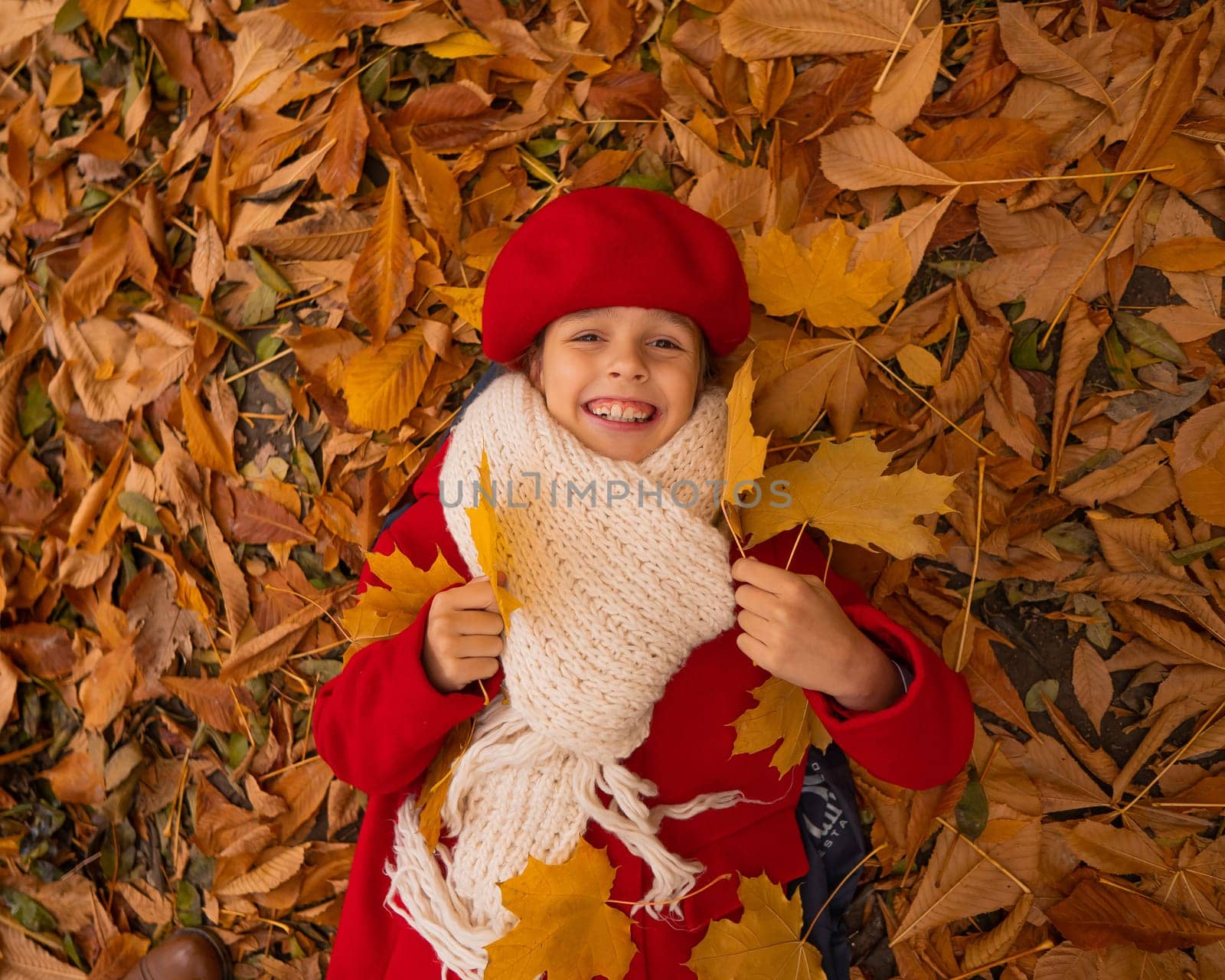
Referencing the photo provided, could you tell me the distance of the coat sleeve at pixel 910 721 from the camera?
1.02m

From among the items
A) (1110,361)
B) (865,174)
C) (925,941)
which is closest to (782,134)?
(865,174)

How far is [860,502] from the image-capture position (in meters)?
1.03

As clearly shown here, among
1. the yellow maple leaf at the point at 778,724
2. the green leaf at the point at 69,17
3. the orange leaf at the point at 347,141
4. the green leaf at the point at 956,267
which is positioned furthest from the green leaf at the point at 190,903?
the green leaf at the point at 956,267

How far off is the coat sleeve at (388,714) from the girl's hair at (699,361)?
360mm

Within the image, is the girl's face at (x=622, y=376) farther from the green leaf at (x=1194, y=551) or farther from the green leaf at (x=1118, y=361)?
the green leaf at (x=1194, y=551)

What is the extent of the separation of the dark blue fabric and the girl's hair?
70 cm

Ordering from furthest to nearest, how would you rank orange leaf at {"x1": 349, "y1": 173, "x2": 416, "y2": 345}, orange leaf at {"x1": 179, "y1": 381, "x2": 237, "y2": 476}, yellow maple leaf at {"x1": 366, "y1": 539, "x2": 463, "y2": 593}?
orange leaf at {"x1": 179, "y1": 381, "x2": 237, "y2": 476}, orange leaf at {"x1": 349, "y1": 173, "x2": 416, "y2": 345}, yellow maple leaf at {"x1": 366, "y1": 539, "x2": 463, "y2": 593}

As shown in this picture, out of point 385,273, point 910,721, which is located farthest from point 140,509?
point 910,721

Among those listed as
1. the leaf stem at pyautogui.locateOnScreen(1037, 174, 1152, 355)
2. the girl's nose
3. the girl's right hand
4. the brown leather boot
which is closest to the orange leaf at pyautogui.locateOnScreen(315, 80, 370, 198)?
the girl's nose

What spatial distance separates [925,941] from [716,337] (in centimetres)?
116

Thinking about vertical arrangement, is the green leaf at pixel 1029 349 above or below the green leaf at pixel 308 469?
above

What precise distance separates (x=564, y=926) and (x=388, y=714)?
371 mm

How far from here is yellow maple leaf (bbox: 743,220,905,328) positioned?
4.02ft

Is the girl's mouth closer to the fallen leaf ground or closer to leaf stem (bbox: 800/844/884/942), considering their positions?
the fallen leaf ground
